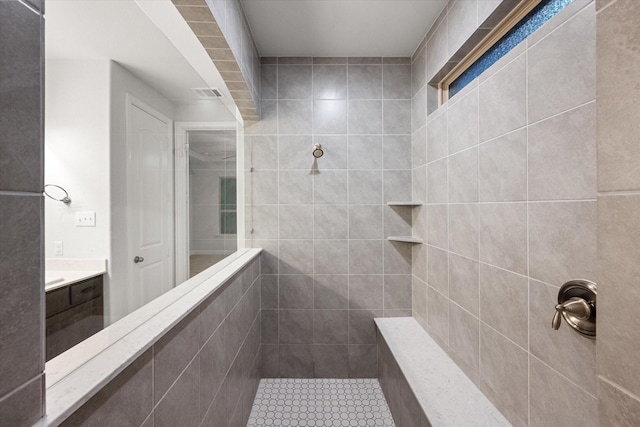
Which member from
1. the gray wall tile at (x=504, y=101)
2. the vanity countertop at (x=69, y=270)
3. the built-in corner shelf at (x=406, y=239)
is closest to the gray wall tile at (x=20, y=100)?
the vanity countertop at (x=69, y=270)

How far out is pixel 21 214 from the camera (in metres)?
0.43

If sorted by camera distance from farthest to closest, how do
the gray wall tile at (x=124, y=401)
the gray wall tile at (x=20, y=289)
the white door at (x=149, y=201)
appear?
the white door at (x=149, y=201)
the gray wall tile at (x=124, y=401)
the gray wall tile at (x=20, y=289)

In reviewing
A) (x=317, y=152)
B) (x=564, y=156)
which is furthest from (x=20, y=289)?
(x=317, y=152)

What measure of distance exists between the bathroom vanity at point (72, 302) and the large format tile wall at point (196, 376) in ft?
0.49

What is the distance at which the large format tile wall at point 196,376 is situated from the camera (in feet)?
2.13

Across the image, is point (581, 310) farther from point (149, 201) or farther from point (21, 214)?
point (149, 201)

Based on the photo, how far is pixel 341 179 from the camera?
2.42 metres

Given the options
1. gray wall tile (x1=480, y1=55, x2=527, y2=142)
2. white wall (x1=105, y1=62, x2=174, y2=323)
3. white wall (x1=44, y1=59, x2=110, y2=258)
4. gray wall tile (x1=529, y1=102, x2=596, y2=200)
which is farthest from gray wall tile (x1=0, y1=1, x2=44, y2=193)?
gray wall tile (x1=480, y1=55, x2=527, y2=142)

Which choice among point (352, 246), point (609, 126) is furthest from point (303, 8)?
point (609, 126)

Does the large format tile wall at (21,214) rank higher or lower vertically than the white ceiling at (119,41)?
lower

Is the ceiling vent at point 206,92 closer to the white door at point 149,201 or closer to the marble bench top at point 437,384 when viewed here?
the white door at point 149,201

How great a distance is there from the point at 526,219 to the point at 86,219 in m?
1.46

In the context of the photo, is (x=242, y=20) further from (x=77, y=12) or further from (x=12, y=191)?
(x=12, y=191)

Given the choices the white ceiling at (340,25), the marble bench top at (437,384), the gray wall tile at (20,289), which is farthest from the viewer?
the white ceiling at (340,25)
